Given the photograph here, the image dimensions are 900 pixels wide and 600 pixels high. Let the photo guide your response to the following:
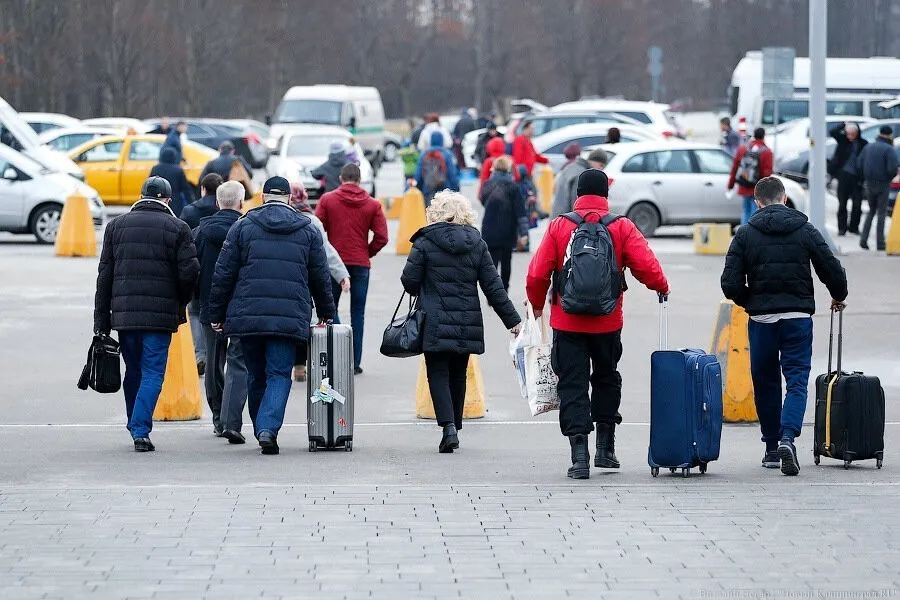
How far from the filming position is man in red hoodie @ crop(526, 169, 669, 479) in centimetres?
840

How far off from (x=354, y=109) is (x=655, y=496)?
123 feet

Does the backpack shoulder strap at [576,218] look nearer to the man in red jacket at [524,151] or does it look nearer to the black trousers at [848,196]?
the man in red jacket at [524,151]

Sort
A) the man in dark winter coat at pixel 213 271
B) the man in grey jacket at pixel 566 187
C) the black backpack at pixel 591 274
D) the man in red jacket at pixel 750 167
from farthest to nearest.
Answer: the man in red jacket at pixel 750 167 → the man in grey jacket at pixel 566 187 → the man in dark winter coat at pixel 213 271 → the black backpack at pixel 591 274

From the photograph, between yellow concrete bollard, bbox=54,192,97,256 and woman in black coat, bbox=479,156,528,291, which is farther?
yellow concrete bollard, bbox=54,192,97,256

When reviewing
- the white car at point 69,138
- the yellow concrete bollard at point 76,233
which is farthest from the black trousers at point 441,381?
the white car at point 69,138

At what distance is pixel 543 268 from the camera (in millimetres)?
8461

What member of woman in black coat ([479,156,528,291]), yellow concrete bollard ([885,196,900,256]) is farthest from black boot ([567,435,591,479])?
yellow concrete bollard ([885,196,900,256])

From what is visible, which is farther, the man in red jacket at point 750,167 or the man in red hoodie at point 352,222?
the man in red jacket at point 750,167

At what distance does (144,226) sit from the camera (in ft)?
31.4

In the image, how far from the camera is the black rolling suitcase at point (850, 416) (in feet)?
28.6

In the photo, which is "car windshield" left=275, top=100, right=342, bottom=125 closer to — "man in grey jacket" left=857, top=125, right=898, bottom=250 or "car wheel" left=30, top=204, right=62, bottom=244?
"car wheel" left=30, top=204, right=62, bottom=244

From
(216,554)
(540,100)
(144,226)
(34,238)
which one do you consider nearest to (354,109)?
(34,238)

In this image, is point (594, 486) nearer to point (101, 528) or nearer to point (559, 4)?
point (101, 528)

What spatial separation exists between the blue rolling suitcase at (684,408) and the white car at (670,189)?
15.6 metres
